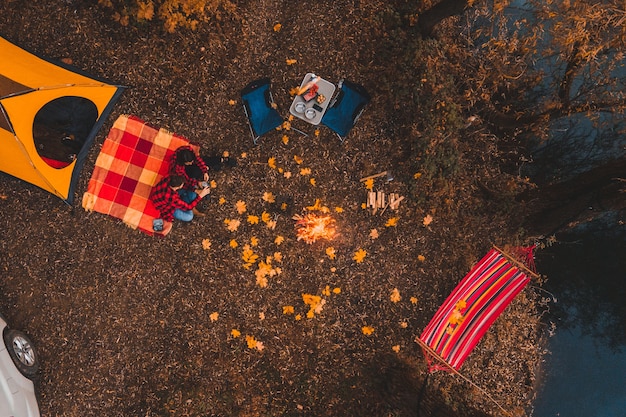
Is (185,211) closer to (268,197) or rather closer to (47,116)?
(268,197)

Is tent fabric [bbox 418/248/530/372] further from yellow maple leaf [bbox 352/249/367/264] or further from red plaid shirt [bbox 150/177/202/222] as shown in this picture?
red plaid shirt [bbox 150/177/202/222]

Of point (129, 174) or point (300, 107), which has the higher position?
point (300, 107)

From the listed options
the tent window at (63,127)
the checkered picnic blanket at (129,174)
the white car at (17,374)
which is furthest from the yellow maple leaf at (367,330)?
the tent window at (63,127)

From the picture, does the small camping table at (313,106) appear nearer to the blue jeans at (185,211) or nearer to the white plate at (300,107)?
the white plate at (300,107)

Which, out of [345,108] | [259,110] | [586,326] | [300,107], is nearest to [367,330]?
[345,108]

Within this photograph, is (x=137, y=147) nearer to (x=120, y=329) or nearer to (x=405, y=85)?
(x=120, y=329)

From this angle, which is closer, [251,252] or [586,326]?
[251,252]

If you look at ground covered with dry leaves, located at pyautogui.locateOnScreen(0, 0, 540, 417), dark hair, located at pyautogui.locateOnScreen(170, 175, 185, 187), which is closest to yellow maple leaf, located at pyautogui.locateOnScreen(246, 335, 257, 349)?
ground covered with dry leaves, located at pyautogui.locateOnScreen(0, 0, 540, 417)
